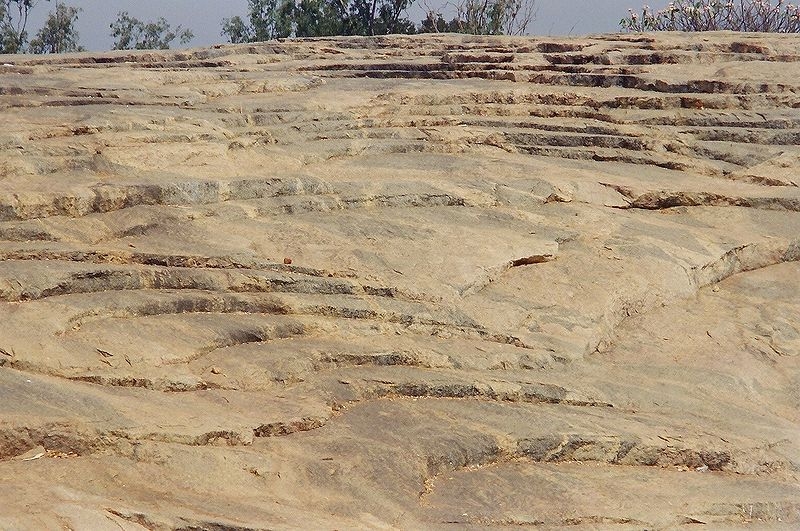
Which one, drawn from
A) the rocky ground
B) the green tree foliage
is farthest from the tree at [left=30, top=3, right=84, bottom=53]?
the rocky ground

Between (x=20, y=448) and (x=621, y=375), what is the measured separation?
14.3 feet

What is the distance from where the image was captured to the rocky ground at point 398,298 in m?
5.68

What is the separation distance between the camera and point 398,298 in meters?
8.10

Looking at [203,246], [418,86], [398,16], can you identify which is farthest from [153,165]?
[398,16]

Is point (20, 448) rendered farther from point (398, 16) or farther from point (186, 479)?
point (398, 16)

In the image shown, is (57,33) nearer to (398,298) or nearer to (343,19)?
(343,19)

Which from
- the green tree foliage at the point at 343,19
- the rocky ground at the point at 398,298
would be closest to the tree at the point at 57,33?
the green tree foliage at the point at 343,19

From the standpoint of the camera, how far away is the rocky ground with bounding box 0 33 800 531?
568 centimetres

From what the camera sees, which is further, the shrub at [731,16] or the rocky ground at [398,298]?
the shrub at [731,16]

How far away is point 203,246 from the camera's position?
27.1ft

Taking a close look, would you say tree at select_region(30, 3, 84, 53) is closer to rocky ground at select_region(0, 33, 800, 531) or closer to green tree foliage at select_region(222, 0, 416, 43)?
green tree foliage at select_region(222, 0, 416, 43)

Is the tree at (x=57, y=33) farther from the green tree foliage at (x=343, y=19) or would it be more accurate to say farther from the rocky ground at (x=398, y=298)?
the rocky ground at (x=398, y=298)

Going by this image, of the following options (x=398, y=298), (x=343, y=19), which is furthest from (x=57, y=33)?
(x=398, y=298)

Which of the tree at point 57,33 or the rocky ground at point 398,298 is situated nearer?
the rocky ground at point 398,298
